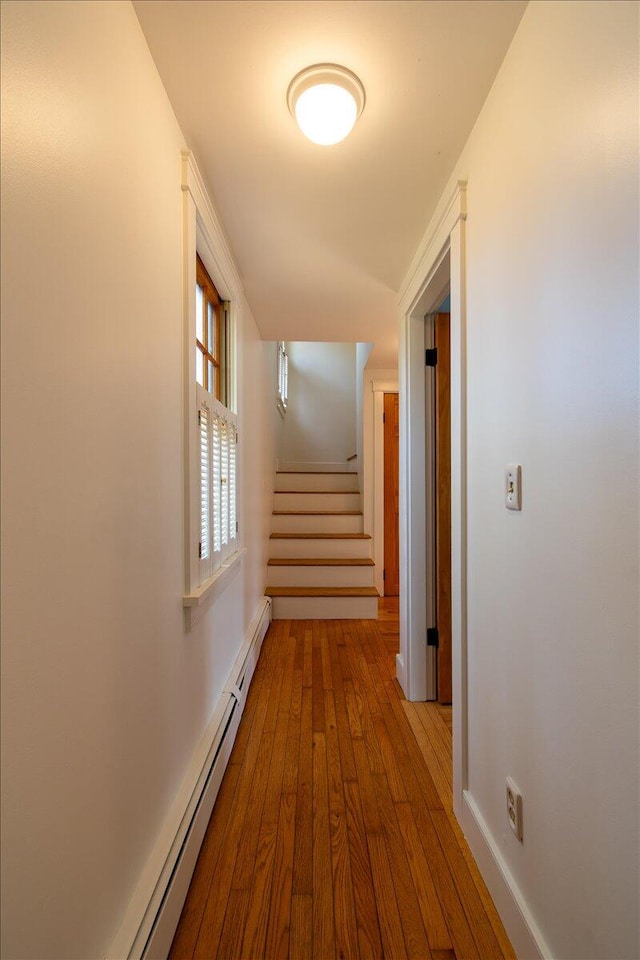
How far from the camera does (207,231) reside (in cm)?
153

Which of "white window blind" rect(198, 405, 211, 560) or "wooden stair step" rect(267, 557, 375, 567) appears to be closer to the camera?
"white window blind" rect(198, 405, 211, 560)

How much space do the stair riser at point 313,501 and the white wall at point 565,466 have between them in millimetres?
3476

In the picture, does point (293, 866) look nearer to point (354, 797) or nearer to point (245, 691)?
point (354, 797)

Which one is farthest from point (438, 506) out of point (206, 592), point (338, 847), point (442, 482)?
point (338, 847)

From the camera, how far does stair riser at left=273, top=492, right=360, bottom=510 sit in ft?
15.1

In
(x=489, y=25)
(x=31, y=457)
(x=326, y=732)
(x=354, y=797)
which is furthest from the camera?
(x=326, y=732)

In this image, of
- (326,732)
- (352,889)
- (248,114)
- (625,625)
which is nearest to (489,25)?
(248,114)

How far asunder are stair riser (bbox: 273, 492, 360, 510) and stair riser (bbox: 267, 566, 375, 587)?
1.00 meters

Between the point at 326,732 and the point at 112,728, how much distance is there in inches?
53.3

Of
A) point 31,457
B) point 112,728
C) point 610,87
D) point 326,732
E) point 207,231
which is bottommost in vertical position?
point 326,732

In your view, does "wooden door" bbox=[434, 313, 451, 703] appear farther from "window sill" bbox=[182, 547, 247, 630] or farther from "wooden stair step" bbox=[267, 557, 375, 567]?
"wooden stair step" bbox=[267, 557, 375, 567]

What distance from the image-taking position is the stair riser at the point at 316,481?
5.19 metres

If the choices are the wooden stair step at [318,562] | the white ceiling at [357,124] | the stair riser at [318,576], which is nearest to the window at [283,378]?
the wooden stair step at [318,562]

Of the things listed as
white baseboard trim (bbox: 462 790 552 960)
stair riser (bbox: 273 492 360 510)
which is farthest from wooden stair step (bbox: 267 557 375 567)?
white baseboard trim (bbox: 462 790 552 960)
